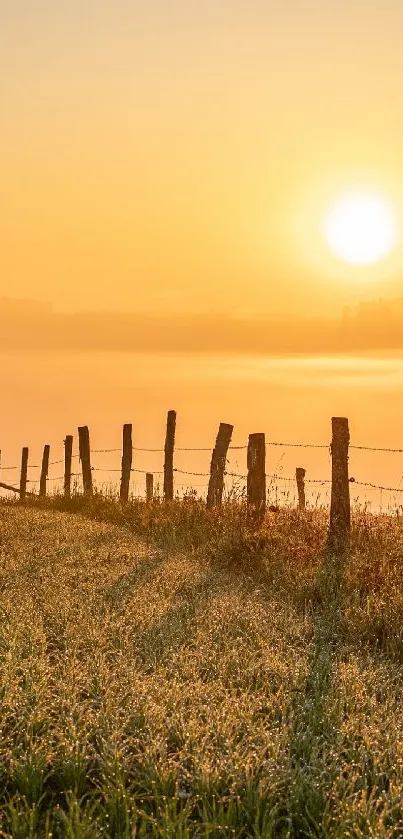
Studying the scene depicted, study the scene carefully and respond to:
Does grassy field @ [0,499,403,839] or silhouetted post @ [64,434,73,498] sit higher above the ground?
silhouetted post @ [64,434,73,498]

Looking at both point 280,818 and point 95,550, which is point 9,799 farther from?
point 95,550

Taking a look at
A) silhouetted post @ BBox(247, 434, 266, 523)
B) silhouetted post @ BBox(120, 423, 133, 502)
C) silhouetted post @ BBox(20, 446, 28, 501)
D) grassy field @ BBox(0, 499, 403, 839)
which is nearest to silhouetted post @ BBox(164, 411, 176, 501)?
silhouetted post @ BBox(120, 423, 133, 502)

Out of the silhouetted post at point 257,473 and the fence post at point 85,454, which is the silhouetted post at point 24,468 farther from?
the silhouetted post at point 257,473

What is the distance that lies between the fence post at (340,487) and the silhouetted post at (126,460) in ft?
41.5

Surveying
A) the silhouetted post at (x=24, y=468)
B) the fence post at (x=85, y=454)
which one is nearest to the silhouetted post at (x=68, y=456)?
the fence post at (x=85, y=454)

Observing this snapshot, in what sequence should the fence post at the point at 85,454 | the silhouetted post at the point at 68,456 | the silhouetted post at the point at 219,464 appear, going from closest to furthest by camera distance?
the silhouetted post at the point at 219,464 < the fence post at the point at 85,454 < the silhouetted post at the point at 68,456

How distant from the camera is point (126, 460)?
89.2 ft

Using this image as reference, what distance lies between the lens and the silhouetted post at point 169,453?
24172mm

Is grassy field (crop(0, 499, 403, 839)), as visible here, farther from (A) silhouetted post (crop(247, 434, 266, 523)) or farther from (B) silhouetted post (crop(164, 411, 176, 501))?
(B) silhouetted post (crop(164, 411, 176, 501))

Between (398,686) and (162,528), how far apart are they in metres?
9.35

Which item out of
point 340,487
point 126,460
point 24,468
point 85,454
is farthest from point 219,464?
point 24,468

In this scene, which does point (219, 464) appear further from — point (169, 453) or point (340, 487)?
point (340, 487)

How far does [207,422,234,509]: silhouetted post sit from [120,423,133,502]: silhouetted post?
733 centimetres

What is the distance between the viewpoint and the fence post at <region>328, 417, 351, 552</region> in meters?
14.4
